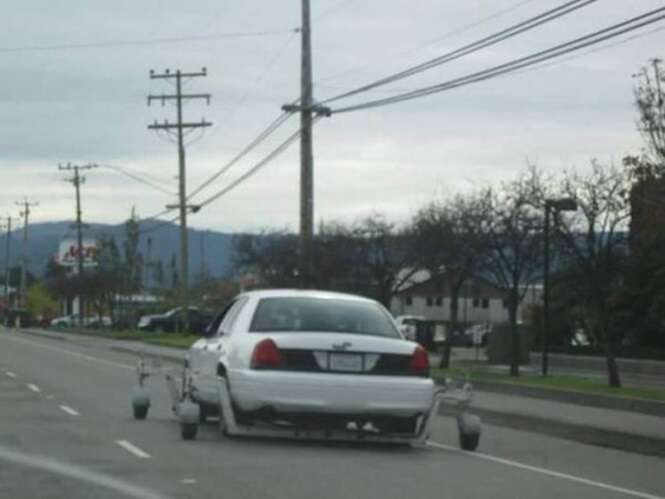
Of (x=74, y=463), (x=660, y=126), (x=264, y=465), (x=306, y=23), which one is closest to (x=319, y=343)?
(x=264, y=465)

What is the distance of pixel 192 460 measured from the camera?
14.8 metres

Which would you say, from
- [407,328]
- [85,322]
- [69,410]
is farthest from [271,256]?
[85,322]

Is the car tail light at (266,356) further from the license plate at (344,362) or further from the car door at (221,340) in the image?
the car door at (221,340)

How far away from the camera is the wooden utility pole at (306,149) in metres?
41.6

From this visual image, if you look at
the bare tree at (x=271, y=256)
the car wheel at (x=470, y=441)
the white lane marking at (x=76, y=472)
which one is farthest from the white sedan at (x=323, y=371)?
the bare tree at (x=271, y=256)

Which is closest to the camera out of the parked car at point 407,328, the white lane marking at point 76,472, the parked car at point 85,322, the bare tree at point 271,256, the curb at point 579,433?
the white lane marking at point 76,472

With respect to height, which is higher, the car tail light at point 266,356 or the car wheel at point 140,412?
the car tail light at point 266,356

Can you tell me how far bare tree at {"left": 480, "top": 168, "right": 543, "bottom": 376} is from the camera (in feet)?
123

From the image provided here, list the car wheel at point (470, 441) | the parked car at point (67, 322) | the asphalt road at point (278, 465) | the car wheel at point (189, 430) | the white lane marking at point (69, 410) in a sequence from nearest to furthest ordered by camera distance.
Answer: the asphalt road at point (278, 465) → the car wheel at point (189, 430) → the car wheel at point (470, 441) → the white lane marking at point (69, 410) → the parked car at point (67, 322)

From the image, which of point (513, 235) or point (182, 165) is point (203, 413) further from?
point (182, 165)

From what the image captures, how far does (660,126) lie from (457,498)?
48.1 ft

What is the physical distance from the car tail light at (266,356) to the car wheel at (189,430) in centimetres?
133

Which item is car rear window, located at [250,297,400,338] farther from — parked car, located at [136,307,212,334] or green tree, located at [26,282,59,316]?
green tree, located at [26,282,59,316]

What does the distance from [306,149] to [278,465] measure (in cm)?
2770
